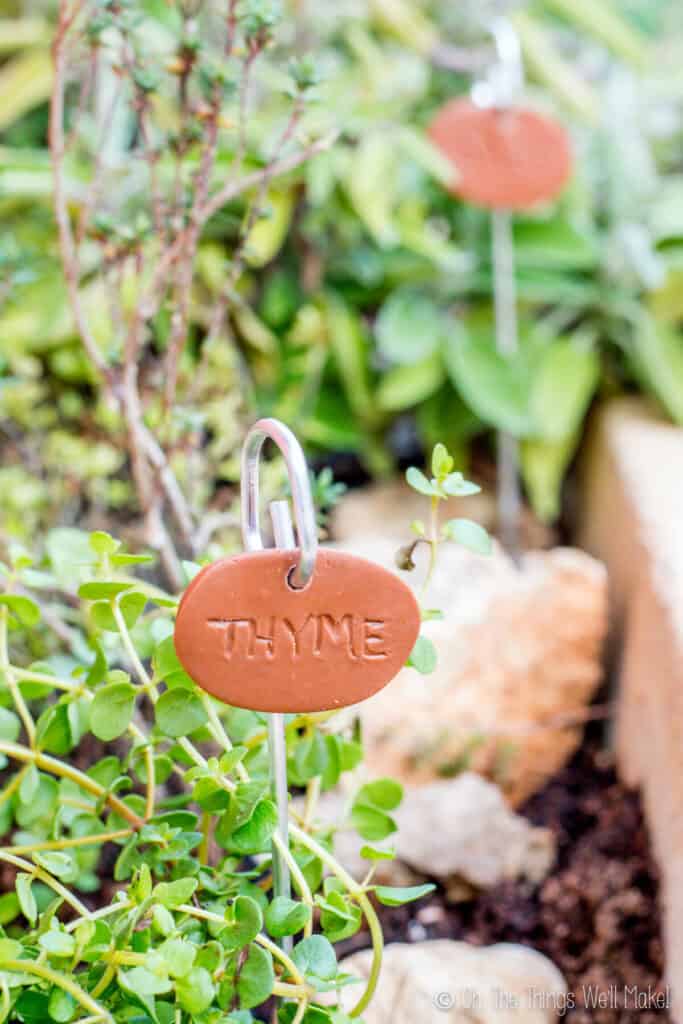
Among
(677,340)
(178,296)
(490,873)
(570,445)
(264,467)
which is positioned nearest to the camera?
(178,296)

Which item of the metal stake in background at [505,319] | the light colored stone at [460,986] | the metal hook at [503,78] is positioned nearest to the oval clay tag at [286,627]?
the light colored stone at [460,986]

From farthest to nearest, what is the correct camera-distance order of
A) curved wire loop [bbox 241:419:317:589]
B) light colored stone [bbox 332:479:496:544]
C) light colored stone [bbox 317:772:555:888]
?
light colored stone [bbox 332:479:496:544] → light colored stone [bbox 317:772:555:888] → curved wire loop [bbox 241:419:317:589]

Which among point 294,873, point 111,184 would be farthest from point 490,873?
point 111,184

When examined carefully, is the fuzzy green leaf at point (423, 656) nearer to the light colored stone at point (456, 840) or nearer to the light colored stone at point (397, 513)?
the light colored stone at point (456, 840)

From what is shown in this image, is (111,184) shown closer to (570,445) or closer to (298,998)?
(570,445)

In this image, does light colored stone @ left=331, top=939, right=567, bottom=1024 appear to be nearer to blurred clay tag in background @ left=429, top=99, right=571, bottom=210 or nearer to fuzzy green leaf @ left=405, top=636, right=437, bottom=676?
fuzzy green leaf @ left=405, top=636, right=437, bottom=676

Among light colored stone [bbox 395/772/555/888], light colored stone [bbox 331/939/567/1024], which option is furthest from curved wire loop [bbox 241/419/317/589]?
light colored stone [bbox 395/772/555/888]
